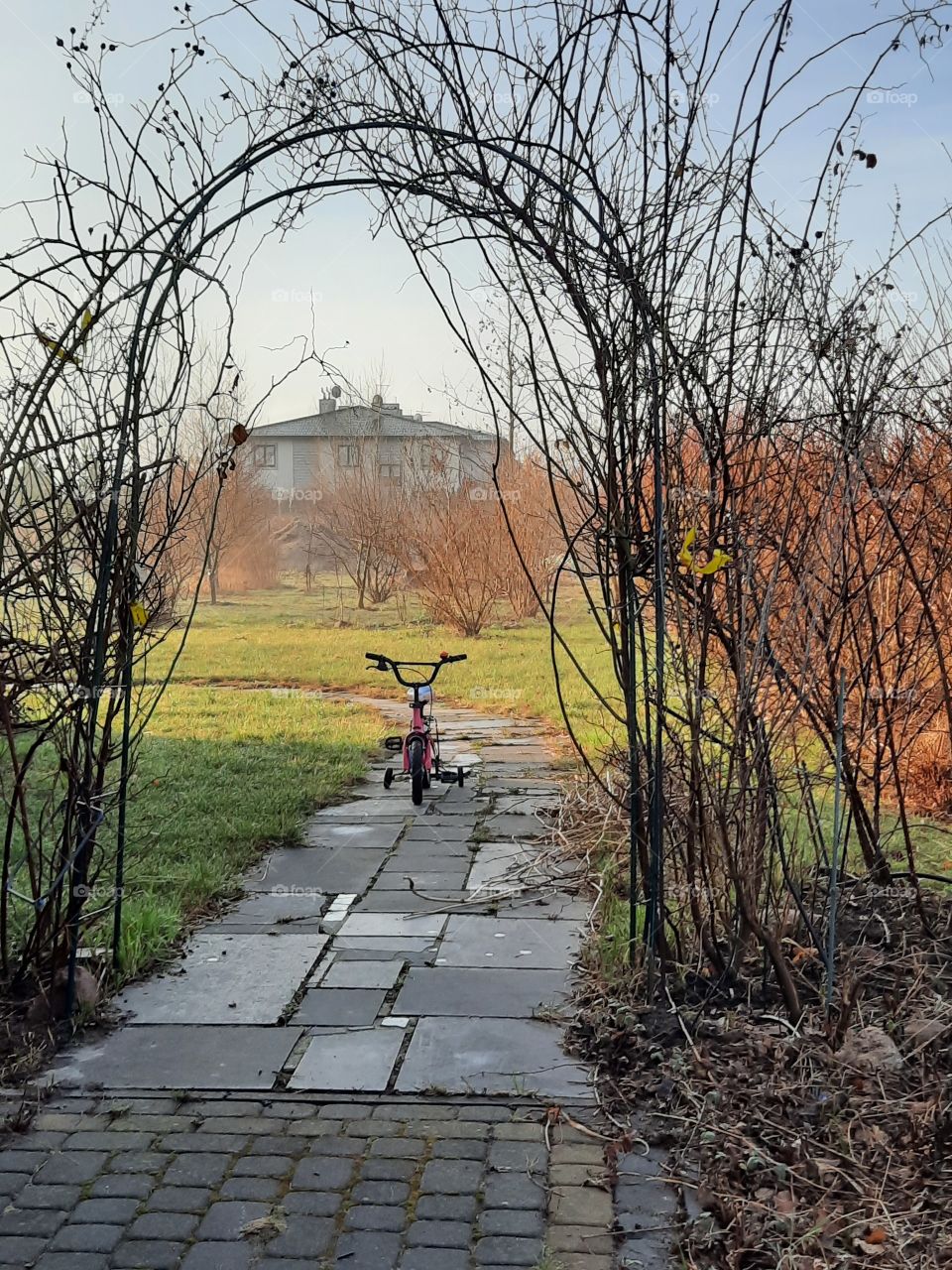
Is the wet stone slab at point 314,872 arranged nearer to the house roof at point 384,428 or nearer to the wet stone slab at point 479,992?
the wet stone slab at point 479,992

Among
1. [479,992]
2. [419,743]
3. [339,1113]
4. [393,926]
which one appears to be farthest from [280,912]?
[419,743]

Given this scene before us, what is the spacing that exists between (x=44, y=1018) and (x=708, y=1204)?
85.1 inches

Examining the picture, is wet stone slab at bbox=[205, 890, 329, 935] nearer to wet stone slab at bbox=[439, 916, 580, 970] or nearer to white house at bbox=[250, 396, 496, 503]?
wet stone slab at bbox=[439, 916, 580, 970]

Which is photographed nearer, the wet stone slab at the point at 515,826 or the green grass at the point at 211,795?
the green grass at the point at 211,795

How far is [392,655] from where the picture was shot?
1455cm

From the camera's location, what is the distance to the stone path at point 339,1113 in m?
2.55

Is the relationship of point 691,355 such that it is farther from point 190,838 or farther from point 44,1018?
point 190,838

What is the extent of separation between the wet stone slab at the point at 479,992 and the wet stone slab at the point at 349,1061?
0.22 metres

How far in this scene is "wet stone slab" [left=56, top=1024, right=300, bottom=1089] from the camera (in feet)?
10.8

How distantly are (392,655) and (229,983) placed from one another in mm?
10561

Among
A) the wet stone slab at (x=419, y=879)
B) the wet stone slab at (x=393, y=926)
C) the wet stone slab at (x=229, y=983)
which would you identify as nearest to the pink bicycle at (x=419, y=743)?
the wet stone slab at (x=419, y=879)

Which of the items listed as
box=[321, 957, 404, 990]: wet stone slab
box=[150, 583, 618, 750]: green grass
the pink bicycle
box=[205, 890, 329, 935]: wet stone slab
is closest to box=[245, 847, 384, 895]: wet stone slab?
box=[205, 890, 329, 935]: wet stone slab

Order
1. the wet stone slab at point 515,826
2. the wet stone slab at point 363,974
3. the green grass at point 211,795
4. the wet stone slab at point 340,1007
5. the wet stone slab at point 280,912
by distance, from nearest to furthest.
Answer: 1. the wet stone slab at point 340,1007
2. the wet stone slab at point 363,974
3. the green grass at point 211,795
4. the wet stone slab at point 280,912
5. the wet stone slab at point 515,826

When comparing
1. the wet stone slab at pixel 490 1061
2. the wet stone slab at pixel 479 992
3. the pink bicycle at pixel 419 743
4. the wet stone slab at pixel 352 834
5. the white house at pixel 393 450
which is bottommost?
the wet stone slab at pixel 490 1061
